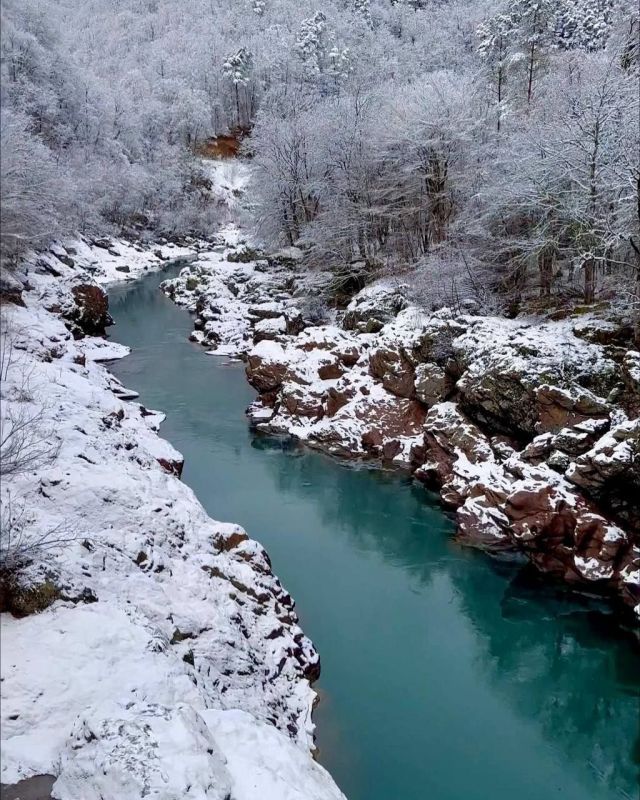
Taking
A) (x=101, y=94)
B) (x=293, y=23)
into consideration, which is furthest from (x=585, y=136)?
(x=293, y=23)

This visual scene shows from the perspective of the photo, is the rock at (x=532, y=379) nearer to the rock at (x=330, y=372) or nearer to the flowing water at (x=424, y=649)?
the flowing water at (x=424, y=649)

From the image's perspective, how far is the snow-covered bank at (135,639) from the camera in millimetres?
4516

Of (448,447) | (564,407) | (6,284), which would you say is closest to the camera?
(6,284)

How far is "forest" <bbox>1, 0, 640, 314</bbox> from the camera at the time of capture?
1325 cm

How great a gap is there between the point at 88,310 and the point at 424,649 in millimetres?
20541

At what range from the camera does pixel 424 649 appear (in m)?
9.80

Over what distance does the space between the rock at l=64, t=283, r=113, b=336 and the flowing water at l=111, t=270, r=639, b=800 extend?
11.1 metres

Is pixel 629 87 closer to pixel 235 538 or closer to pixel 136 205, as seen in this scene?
pixel 235 538

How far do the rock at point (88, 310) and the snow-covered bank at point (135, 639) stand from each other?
11.9 m

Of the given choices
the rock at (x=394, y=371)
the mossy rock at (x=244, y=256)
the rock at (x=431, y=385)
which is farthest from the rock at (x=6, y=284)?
the mossy rock at (x=244, y=256)

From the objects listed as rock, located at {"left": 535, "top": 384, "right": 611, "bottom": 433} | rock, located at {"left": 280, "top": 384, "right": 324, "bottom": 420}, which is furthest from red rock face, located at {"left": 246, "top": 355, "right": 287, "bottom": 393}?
rock, located at {"left": 535, "top": 384, "right": 611, "bottom": 433}

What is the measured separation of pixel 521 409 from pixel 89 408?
9762 millimetres

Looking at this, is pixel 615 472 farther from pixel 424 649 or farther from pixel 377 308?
pixel 377 308

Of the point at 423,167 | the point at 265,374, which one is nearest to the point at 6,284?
the point at 265,374
